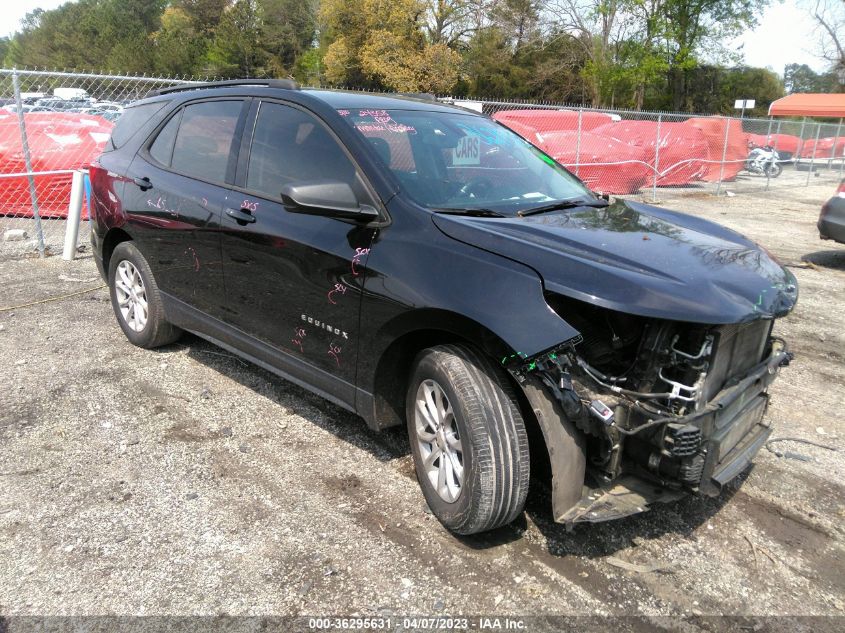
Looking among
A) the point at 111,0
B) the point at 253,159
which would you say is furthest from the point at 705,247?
the point at 111,0

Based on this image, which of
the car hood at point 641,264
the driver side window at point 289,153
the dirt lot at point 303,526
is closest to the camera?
the car hood at point 641,264

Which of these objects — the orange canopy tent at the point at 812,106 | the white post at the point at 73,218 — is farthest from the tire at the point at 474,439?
the orange canopy tent at the point at 812,106

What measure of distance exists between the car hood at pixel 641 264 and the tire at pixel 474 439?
0.46m

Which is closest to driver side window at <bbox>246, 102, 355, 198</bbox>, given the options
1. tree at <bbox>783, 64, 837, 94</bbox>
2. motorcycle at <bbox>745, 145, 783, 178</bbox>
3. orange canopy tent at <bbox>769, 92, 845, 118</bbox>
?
motorcycle at <bbox>745, 145, 783, 178</bbox>

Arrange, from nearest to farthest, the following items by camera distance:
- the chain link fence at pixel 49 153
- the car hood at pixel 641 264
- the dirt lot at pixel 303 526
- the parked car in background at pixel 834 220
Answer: the car hood at pixel 641 264 < the dirt lot at pixel 303 526 < the parked car in background at pixel 834 220 < the chain link fence at pixel 49 153

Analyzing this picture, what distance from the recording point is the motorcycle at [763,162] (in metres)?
20.2

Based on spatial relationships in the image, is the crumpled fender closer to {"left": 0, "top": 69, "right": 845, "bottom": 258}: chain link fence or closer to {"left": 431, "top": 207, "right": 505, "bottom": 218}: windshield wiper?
{"left": 431, "top": 207, "right": 505, "bottom": 218}: windshield wiper

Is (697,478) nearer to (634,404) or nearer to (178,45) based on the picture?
(634,404)

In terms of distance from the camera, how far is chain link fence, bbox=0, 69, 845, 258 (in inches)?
339

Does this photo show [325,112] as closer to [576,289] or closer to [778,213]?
[576,289]

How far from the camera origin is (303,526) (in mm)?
2979

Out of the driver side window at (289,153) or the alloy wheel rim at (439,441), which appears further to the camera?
the driver side window at (289,153)

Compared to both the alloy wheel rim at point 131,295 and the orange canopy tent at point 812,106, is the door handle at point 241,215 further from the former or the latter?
the orange canopy tent at point 812,106

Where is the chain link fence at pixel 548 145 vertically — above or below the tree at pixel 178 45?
below
